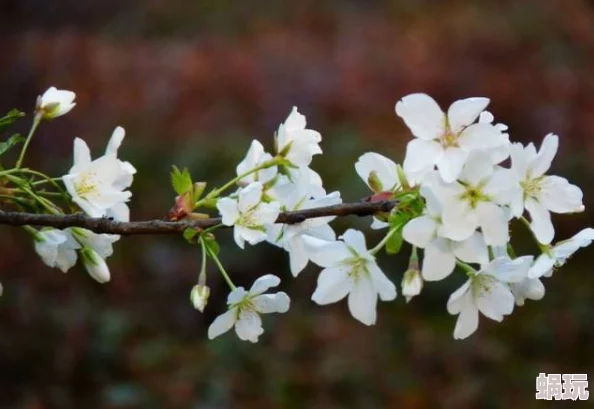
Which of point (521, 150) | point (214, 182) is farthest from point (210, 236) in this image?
point (214, 182)

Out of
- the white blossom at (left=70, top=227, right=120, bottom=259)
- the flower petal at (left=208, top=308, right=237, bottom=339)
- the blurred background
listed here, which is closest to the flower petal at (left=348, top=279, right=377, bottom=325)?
the flower petal at (left=208, top=308, right=237, bottom=339)

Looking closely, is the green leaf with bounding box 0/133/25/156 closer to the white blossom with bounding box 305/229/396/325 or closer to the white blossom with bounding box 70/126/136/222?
the white blossom with bounding box 70/126/136/222

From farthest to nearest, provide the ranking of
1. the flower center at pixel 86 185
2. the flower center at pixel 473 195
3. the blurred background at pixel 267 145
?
the blurred background at pixel 267 145 → the flower center at pixel 86 185 → the flower center at pixel 473 195

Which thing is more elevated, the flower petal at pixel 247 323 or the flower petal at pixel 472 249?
the flower petal at pixel 472 249

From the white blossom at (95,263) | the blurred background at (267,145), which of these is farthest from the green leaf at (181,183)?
the blurred background at (267,145)

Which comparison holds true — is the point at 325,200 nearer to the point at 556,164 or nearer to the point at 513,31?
the point at 556,164

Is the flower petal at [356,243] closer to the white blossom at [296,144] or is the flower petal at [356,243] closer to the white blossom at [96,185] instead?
the white blossom at [296,144]

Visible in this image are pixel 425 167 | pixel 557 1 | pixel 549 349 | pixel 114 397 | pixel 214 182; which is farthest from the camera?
pixel 557 1
